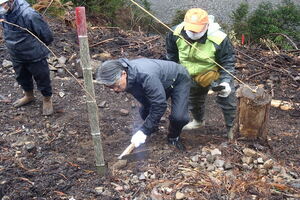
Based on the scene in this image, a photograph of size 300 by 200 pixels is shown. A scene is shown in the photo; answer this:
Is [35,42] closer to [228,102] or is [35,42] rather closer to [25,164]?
[25,164]

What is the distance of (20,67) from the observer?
4.76m

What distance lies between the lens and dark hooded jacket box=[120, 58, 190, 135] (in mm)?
3525

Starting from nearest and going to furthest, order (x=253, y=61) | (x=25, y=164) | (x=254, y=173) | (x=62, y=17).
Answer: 1. (x=254, y=173)
2. (x=25, y=164)
3. (x=253, y=61)
4. (x=62, y=17)

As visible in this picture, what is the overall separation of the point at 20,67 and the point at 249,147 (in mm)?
3040

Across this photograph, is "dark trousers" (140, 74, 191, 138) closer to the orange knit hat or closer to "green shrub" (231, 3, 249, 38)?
the orange knit hat

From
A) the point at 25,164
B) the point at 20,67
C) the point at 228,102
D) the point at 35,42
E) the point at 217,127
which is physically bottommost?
the point at 217,127

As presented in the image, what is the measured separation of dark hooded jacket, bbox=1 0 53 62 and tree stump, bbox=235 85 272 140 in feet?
8.01

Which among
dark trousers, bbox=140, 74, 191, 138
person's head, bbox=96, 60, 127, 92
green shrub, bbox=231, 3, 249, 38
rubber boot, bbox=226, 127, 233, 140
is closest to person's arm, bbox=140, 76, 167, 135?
person's head, bbox=96, 60, 127, 92

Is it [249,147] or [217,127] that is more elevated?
[249,147]

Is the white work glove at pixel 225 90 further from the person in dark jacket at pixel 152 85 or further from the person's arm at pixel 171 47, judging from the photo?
the person's arm at pixel 171 47

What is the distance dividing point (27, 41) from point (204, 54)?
7.06ft

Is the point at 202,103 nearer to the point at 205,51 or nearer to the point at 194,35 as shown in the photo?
the point at 205,51

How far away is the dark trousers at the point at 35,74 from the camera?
467 centimetres

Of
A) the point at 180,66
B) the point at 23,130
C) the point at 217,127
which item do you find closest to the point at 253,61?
the point at 217,127
